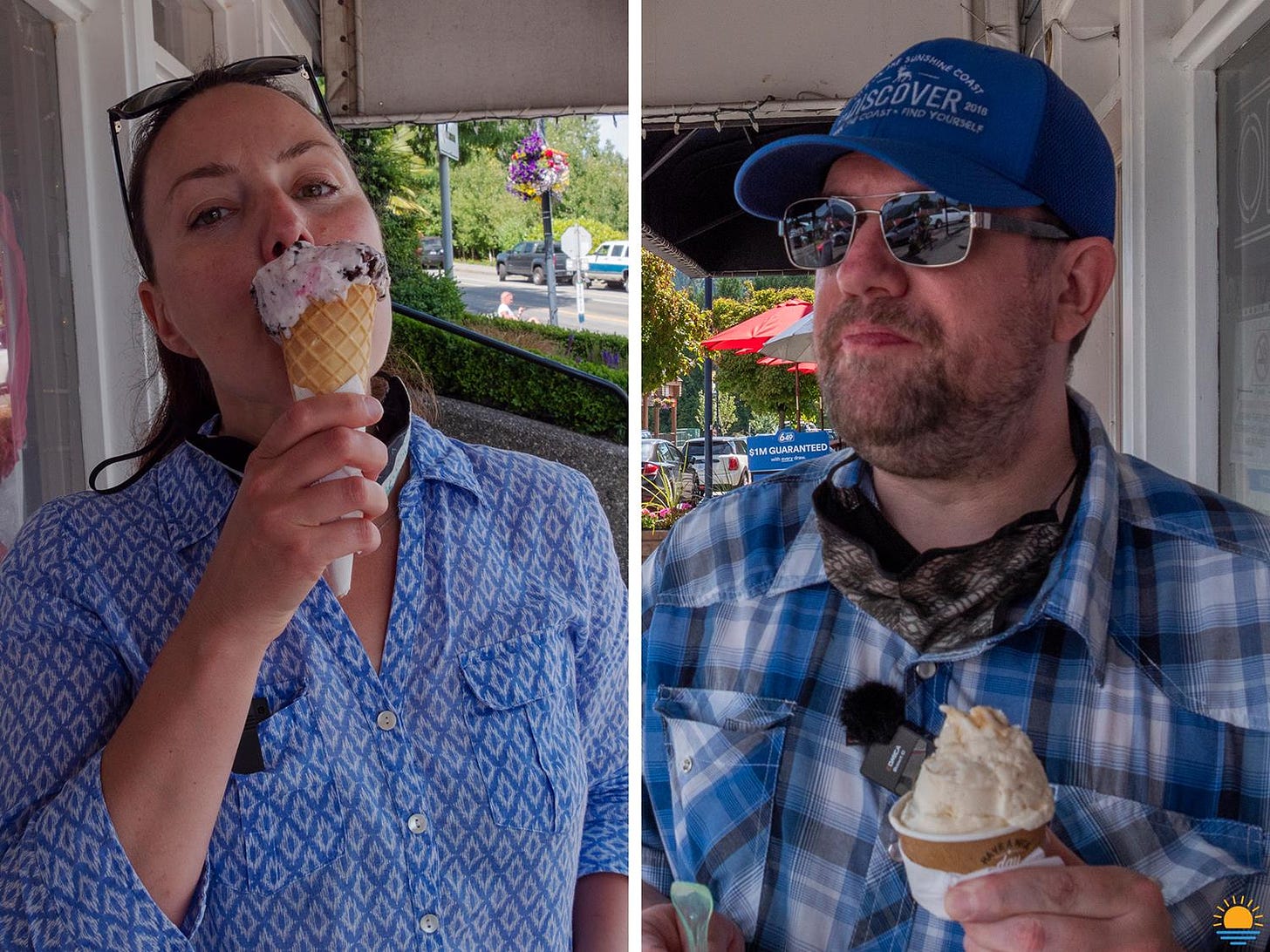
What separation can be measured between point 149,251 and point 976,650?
0.83 m

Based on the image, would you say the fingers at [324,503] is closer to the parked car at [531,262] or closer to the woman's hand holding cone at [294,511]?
the woman's hand holding cone at [294,511]

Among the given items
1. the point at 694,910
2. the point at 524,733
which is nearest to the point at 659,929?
the point at 694,910

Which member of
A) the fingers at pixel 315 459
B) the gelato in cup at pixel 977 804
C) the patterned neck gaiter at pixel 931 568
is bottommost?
the gelato in cup at pixel 977 804

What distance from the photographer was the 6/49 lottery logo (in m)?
0.81

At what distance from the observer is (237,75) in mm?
847

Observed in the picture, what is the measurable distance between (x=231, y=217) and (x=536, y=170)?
40cm

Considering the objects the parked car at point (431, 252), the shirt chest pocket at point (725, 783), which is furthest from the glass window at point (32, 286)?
the shirt chest pocket at point (725, 783)

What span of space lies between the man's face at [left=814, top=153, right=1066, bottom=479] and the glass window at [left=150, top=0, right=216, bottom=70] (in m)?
0.63

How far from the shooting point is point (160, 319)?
851 mm

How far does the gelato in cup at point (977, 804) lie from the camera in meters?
0.77

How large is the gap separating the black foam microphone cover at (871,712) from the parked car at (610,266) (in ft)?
1.91

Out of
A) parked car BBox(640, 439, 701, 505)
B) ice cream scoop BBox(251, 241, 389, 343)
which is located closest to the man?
parked car BBox(640, 439, 701, 505)

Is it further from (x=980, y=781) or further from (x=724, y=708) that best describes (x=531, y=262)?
(x=980, y=781)

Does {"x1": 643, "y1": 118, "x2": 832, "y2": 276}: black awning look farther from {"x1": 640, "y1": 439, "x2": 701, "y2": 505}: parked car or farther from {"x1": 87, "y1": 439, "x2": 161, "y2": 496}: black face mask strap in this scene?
{"x1": 87, "y1": 439, "x2": 161, "y2": 496}: black face mask strap
